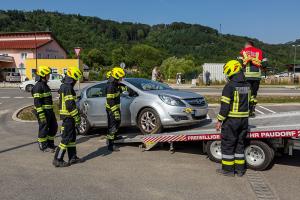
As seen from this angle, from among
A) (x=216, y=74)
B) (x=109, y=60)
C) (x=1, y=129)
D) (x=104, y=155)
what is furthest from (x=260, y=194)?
(x=109, y=60)

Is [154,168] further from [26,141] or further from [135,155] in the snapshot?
[26,141]

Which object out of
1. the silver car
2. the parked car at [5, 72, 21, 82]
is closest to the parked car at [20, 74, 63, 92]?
the silver car

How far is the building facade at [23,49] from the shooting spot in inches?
2405

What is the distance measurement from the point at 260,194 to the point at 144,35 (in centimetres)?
14148

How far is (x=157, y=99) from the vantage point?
8.45 m

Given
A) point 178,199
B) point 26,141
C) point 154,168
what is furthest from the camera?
point 26,141

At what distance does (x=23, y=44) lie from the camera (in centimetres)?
6538

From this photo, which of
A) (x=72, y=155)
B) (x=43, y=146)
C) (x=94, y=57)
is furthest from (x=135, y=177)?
(x=94, y=57)

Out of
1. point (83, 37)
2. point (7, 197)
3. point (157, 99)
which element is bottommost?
point (7, 197)

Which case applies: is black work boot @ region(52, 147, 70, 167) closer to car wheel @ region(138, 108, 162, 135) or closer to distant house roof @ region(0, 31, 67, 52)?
car wheel @ region(138, 108, 162, 135)

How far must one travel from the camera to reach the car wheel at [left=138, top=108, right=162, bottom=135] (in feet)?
27.6

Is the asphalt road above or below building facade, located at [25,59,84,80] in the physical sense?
below

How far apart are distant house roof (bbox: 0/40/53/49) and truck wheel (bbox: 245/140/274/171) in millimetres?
60510

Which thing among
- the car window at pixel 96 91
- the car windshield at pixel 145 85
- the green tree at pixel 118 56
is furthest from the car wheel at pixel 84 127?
the green tree at pixel 118 56
